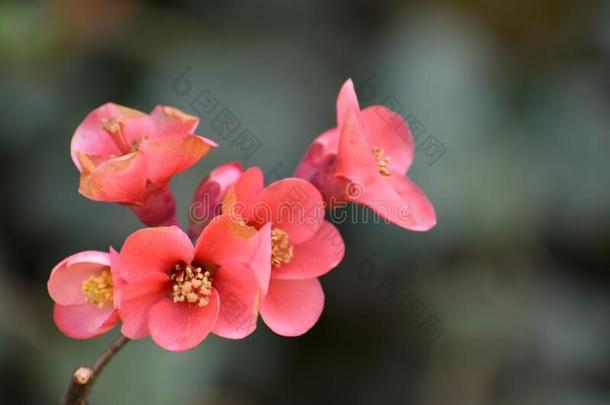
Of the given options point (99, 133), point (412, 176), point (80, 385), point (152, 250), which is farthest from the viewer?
point (412, 176)

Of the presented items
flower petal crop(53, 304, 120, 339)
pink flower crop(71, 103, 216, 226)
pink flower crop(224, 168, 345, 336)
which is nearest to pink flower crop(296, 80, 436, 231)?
pink flower crop(224, 168, 345, 336)

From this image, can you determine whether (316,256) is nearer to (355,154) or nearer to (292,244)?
(292,244)

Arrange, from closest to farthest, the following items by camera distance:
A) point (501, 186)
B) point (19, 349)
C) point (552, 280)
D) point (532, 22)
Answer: point (19, 349), point (501, 186), point (552, 280), point (532, 22)

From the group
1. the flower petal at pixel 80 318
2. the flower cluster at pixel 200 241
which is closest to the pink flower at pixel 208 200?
the flower cluster at pixel 200 241

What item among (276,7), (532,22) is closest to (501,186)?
(532,22)

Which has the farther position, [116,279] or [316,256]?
[316,256]

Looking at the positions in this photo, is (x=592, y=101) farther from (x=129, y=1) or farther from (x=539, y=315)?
(x=129, y=1)

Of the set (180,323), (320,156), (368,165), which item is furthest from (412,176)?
(180,323)
